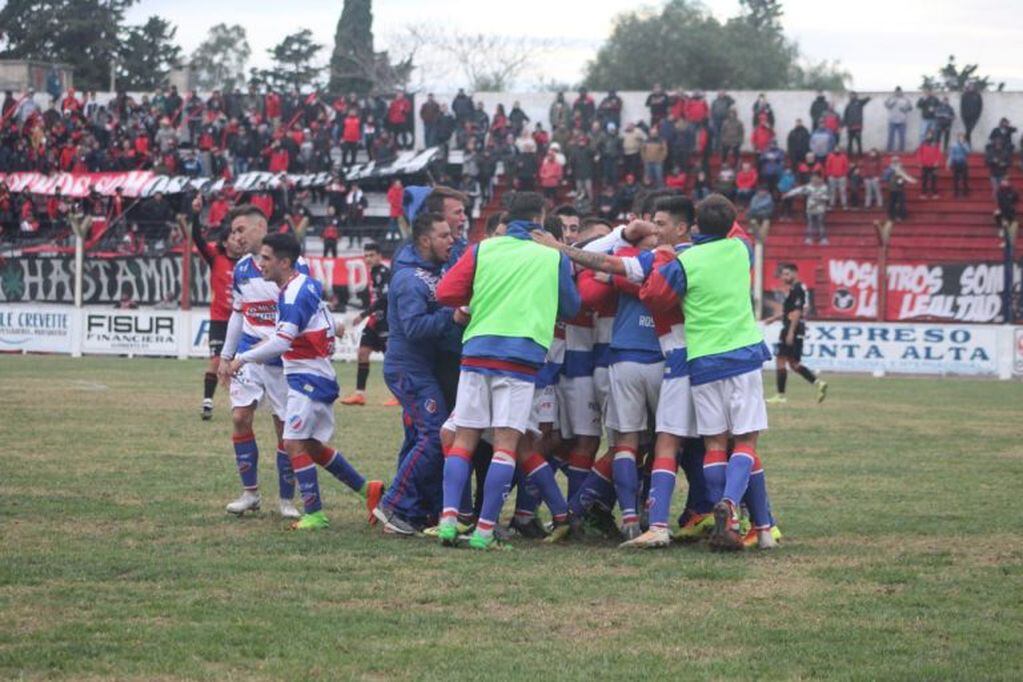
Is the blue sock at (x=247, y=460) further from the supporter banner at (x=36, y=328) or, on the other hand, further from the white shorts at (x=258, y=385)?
the supporter banner at (x=36, y=328)

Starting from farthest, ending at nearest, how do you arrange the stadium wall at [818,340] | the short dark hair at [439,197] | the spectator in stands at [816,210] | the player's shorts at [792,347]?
the spectator in stands at [816,210]
the stadium wall at [818,340]
the player's shorts at [792,347]
the short dark hair at [439,197]

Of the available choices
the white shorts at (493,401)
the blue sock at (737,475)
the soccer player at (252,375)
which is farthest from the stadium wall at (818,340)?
the blue sock at (737,475)

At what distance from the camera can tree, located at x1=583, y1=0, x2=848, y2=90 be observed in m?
80.5

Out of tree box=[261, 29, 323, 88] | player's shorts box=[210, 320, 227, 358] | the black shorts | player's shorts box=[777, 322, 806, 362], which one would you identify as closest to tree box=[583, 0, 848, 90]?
tree box=[261, 29, 323, 88]

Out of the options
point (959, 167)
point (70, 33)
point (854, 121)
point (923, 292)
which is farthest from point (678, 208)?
point (70, 33)

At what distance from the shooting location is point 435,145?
142 ft

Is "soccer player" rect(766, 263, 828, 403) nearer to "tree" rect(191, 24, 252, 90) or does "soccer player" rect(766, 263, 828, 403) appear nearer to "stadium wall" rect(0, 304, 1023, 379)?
"stadium wall" rect(0, 304, 1023, 379)

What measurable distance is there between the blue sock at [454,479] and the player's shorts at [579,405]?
0.97 m

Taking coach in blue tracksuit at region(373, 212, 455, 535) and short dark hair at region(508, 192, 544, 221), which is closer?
short dark hair at region(508, 192, 544, 221)

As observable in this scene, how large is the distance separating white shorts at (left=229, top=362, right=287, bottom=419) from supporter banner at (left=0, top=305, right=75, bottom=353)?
24248 mm

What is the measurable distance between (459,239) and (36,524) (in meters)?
3.27

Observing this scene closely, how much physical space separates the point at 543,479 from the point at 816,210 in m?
28.5

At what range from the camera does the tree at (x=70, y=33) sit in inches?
2805

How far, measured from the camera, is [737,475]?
955 centimetres
